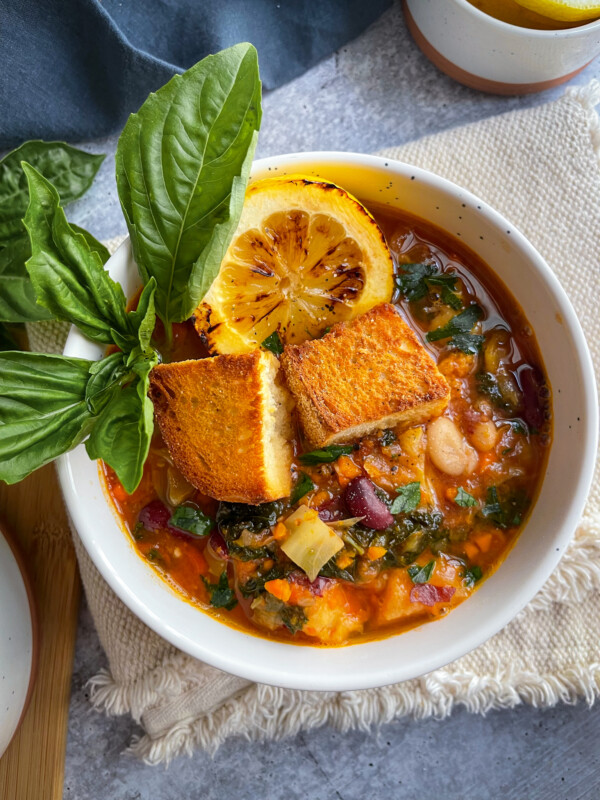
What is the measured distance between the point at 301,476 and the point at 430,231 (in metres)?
0.97

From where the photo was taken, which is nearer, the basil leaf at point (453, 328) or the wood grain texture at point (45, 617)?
the basil leaf at point (453, 328)

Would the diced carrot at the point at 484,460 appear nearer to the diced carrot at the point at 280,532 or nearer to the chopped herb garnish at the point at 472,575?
the chopped herb garnish at the point at 472,575

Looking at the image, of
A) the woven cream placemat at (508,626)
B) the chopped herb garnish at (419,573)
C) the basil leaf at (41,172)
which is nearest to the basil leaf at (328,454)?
the chopped herb garnish at (419,573)

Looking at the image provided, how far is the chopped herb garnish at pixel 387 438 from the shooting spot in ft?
8.45

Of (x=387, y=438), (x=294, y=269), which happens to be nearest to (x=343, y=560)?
(x=387, y=438)

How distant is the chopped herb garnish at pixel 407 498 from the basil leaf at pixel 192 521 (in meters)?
0.63

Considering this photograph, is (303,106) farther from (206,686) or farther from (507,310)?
(206,686)

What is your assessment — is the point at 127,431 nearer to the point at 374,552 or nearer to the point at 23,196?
the point at 374,552

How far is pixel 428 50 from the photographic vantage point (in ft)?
10.2

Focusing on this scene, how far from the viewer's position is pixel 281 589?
2.43m

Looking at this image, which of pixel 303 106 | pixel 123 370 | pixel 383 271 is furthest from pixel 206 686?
pixel 303 106

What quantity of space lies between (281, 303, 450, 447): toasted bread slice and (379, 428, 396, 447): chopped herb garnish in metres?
0.15

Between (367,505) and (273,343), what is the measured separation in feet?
2.06

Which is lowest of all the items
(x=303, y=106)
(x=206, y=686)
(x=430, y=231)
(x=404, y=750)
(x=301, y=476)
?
(x=404, y=750)
